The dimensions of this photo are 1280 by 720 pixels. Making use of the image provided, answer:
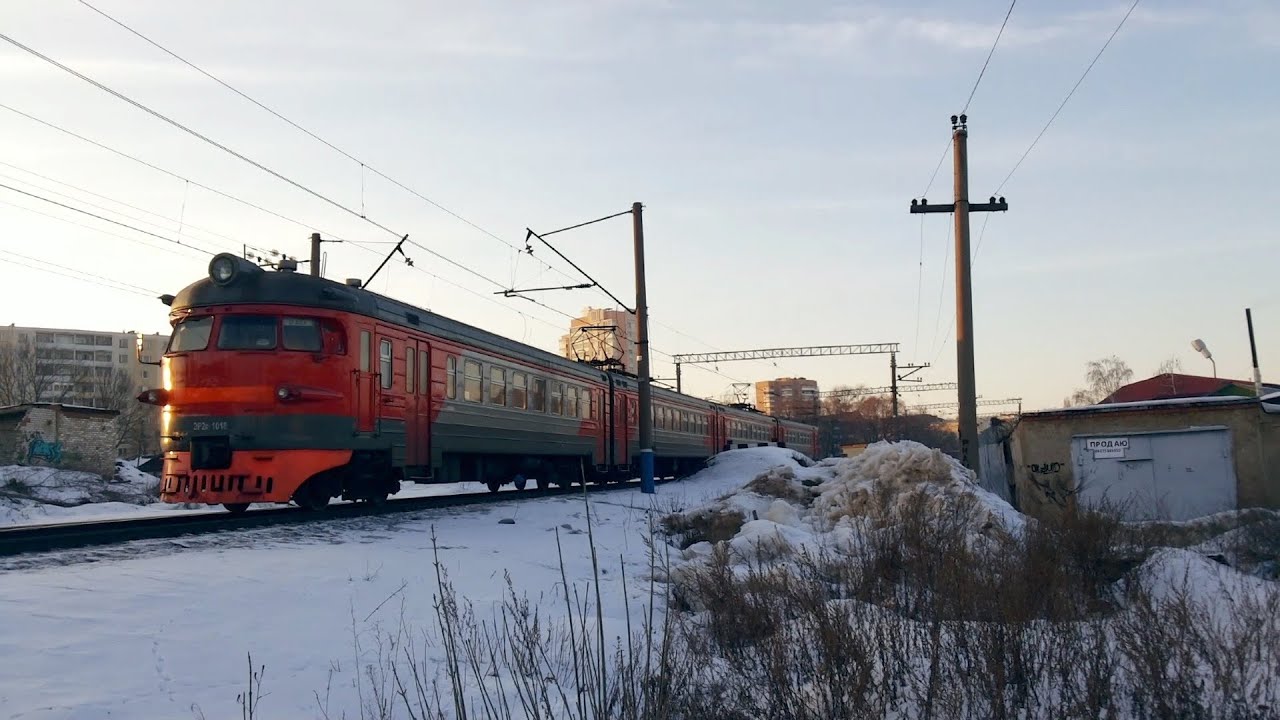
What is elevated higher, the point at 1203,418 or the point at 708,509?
the point at 1203,418

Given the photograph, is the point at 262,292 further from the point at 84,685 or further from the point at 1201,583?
the point at 1201,583

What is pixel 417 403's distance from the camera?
14227 millimetres

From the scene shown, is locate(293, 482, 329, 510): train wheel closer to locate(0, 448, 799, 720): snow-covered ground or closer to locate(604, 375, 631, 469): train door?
locate(0, 448, 799, 720): snow-covered ground

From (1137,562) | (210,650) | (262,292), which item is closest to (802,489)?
(1137,562)

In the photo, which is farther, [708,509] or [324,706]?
[708,509]

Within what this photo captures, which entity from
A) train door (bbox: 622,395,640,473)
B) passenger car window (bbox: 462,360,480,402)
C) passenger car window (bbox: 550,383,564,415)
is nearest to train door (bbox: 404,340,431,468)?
passenger car window (bbox: 462,360,480,402)

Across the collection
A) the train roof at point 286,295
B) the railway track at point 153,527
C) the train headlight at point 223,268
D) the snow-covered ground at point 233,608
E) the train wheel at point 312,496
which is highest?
the train headlight at point 223,268

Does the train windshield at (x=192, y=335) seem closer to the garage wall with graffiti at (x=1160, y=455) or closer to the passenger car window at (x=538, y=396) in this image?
the passenger car window at (x=538, y=396)

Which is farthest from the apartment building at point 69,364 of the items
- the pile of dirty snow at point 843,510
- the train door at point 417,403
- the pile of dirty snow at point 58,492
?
the pile of dirty snow at point 843,510

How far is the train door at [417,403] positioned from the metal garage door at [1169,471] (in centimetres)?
1142

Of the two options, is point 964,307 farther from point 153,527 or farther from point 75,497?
point 75,497

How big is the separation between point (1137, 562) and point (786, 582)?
3.91 metres

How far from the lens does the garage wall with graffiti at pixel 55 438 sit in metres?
28.0

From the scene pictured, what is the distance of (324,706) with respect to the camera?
5.18 meters
